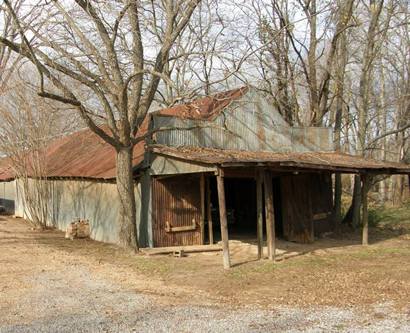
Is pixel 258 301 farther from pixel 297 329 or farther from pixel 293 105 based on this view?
pixel 293 105

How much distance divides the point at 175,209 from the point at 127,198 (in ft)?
5.84

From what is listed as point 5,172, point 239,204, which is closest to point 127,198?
point 239,204

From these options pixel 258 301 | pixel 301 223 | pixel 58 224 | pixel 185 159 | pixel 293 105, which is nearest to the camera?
pixel 258 301

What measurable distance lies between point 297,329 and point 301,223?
9.68m

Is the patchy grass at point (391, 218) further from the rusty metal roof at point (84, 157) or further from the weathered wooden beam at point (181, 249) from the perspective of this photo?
the rusty metal roof at point (84, 157)

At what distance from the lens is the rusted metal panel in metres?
14.6

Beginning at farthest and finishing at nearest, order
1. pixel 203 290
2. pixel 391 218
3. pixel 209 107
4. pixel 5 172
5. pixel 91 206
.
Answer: pixel 5 172
pixel 391 218
pixel 91 206
pixel 209 107
pixel 203 290

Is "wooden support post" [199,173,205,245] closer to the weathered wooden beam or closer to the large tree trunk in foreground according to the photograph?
the weathered wooden beam

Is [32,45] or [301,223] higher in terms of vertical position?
[32,45]

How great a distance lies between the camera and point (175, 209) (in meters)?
14.9

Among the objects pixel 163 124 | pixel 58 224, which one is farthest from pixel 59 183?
pixel 163 124

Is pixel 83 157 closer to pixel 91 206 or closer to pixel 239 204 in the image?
pixel 91 206

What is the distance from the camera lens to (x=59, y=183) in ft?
69.0

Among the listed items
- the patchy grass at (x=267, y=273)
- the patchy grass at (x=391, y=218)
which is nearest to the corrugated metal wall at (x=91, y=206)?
the patchy grass at (x=267, y=273)
